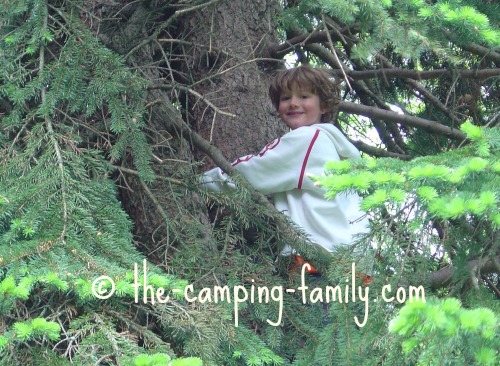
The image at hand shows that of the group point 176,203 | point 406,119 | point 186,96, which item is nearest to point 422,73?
point 406,119

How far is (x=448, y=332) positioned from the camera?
2092mm

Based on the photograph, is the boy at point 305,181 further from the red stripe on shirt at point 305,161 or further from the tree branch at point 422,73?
the tree branch at point 422,73

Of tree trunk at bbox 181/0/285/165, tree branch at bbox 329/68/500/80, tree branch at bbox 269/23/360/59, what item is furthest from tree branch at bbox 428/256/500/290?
tree trunk at bbox 181/0/285/165

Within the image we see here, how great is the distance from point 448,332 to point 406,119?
2.72 m

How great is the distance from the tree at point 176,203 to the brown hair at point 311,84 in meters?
0.24

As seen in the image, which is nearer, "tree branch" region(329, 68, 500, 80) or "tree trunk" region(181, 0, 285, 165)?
"tree branch" region(329, 68, 500, 80)

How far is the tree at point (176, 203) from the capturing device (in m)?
2.55

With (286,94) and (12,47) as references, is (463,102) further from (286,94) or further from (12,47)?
(12,47)

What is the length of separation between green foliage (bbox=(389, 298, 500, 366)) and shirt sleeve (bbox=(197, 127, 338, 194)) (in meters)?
1.59

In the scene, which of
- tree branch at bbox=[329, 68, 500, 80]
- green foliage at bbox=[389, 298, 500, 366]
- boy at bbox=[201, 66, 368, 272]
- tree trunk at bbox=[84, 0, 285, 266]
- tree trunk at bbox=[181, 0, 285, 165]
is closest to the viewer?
green foliage at bbox=[389, 298, 500, 366]

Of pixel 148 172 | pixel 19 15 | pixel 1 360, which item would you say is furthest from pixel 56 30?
pixel 1 360

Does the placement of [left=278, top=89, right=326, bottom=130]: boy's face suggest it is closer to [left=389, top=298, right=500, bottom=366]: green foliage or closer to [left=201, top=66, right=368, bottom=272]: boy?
[left=201, top=66, right=368, bottom=272]: boy

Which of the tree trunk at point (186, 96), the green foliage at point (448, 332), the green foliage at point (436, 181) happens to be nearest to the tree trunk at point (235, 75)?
the tree trunk at point (186, 96)

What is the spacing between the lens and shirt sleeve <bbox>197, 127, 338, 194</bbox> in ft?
12.6
